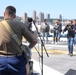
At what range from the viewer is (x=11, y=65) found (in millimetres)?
4523

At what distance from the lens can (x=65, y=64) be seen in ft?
37.6

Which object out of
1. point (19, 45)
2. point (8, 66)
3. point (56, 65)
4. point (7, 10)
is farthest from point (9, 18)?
point (56, 65)

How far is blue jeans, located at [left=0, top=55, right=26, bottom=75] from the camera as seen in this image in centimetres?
452

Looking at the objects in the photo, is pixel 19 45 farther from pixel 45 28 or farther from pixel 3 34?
pixel 45 28

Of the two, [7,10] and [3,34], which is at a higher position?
[7,10]

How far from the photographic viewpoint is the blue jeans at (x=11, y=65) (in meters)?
4.52

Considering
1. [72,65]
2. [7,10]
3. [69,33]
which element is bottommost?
[72,65]

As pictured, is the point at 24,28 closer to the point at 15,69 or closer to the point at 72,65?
the point at 15,69

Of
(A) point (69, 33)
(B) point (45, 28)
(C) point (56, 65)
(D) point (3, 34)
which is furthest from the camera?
(B) point (45, 28)

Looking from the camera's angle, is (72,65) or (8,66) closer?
(8,66)

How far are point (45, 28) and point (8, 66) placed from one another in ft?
51.3

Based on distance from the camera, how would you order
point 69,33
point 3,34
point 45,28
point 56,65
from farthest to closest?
point 45,28 → point 69,33 → point 56,65 → point 3,34

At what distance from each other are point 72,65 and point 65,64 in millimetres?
334

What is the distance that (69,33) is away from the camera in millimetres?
13797
